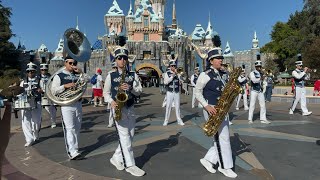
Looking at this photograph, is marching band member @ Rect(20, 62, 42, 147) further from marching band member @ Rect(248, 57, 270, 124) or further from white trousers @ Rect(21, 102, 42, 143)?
marching band member @ Rect(248, 57, 270, 124)

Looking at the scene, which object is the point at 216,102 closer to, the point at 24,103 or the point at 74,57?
the point at 74,57

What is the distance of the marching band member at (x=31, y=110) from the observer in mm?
8500

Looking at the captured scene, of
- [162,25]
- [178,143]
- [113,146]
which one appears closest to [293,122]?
[178,143]

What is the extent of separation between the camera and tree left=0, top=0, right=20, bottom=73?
45.8 meters

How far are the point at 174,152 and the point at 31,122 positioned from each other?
12.9 ft

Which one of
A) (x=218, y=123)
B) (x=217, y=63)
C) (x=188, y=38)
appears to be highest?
(x=188, y=38)

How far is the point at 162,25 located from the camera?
215 feet

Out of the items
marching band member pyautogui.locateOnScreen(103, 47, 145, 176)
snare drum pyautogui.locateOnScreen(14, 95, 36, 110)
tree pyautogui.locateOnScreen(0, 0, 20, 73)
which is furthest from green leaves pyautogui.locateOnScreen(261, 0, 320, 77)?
tree pyautogui.locateOnScreen(0, 0, 20, 73)

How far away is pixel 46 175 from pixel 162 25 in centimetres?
6144

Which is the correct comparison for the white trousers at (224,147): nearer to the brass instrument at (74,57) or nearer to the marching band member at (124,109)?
the marching band member at (124,109)

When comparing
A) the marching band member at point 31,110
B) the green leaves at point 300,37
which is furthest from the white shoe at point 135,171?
the green leaves at point 300,37

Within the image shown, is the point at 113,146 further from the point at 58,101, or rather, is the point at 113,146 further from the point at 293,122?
the point at 293,122

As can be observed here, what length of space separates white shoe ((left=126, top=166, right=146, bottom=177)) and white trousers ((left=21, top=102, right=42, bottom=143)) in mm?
3717

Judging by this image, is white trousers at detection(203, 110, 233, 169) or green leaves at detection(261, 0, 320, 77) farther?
green leaves at detection(261, 0, 320, 77)
